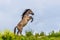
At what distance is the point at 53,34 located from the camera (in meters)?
22.1

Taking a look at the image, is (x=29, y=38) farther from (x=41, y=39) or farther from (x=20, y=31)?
(x=20, y=31)

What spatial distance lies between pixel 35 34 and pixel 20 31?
50.2 inches

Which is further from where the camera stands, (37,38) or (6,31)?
(37,38)

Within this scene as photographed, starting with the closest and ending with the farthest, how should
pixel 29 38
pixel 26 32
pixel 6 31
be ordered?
1. pixel 6 31
2. pixel 29 38
3. pixel 26 32

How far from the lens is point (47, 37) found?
2127 cm

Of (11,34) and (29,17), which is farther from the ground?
(29,17)

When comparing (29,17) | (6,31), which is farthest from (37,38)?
(6,31)

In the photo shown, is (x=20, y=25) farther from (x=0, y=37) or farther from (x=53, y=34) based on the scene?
(x=0, y=37)

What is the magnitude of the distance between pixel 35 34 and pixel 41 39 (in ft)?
4.39

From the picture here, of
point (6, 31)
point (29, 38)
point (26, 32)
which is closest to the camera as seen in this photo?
point (6, 31)

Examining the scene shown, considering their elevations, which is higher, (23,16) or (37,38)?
(23,16)

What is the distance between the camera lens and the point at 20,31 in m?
23.1

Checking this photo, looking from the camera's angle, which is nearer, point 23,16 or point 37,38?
point 37,38

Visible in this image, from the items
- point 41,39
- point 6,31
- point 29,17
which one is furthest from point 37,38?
point 6,31
